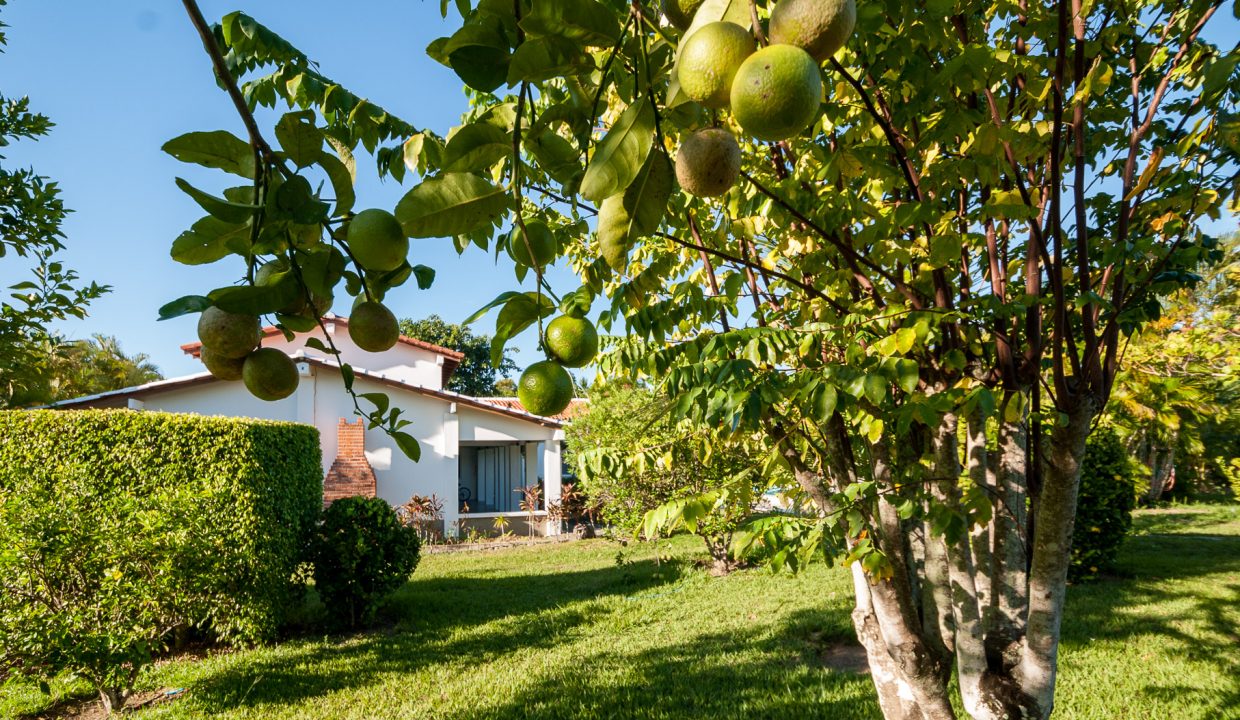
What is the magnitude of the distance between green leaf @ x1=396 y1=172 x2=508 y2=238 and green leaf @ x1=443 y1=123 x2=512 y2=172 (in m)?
0.03

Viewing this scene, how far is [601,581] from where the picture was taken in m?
10.6

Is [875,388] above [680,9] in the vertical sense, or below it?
below

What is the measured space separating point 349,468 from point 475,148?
51.5 ft

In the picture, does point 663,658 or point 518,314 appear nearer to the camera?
point 518,314

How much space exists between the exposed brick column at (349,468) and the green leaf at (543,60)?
1506cm

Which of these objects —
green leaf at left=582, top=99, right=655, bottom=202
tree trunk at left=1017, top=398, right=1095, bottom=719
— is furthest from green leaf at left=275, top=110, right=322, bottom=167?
tree trunk at left=1017, top=398, right=1095, bottom=719

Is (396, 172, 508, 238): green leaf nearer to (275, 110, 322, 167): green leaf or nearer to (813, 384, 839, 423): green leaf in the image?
(275, 110, 322, 167): green leaf

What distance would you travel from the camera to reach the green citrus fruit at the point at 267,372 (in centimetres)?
82

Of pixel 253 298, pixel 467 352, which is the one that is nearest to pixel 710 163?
pixel 253 298

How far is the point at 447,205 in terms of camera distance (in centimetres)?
70

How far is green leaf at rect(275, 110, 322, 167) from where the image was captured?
2.58 ft

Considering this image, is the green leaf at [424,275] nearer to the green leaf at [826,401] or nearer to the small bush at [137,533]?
the green leaf at [826,401]

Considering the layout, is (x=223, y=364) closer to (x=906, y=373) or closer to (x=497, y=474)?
(x=906, y=373)

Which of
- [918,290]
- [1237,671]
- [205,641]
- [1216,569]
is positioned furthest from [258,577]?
[1216,569]
